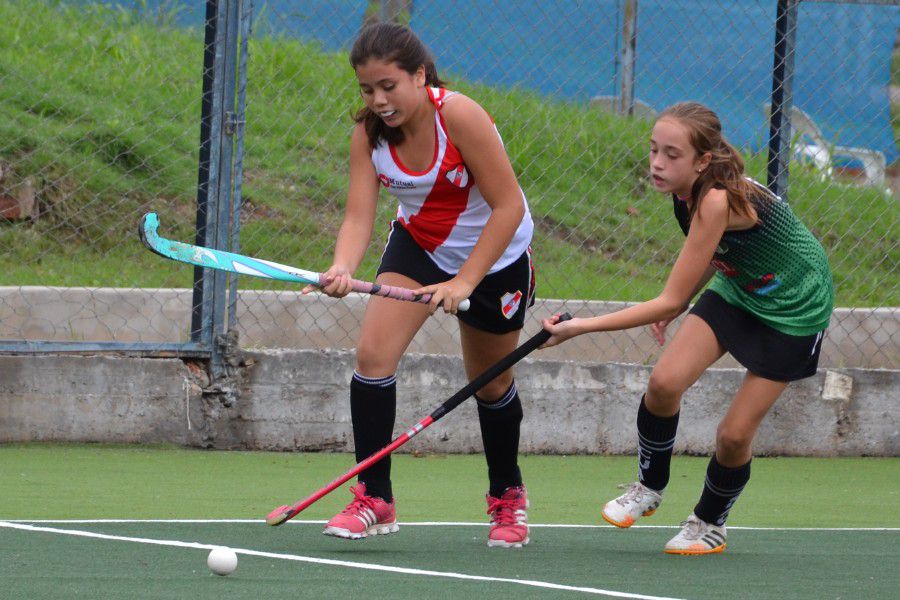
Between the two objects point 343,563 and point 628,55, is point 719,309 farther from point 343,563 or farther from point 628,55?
point 628,55

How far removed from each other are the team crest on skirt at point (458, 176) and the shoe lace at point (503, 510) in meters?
1.14

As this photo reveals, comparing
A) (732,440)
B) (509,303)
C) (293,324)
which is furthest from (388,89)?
(293,324)

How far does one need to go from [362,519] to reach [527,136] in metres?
4.36

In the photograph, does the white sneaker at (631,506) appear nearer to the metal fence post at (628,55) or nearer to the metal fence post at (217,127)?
the metal fence post at (217,127)

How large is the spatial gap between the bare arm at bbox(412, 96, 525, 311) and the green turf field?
0.99 meters

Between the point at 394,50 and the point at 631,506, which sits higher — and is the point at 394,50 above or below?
above

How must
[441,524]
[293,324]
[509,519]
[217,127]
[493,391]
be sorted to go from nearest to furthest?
1. [509,519]
2. [493,391]
3. [441,524]
4. [217,127]
5. [293,324]

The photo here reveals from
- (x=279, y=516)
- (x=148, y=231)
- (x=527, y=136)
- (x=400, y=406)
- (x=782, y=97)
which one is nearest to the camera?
(x=148, y=231)

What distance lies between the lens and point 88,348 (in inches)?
279

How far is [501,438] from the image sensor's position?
515cm

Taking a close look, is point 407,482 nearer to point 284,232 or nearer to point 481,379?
point 481,379

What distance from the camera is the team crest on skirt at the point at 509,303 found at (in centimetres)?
495

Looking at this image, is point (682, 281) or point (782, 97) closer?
point (682, 281)

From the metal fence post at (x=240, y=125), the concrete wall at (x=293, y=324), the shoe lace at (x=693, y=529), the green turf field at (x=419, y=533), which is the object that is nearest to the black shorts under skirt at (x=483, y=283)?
the green turf field at (x=419, y=533)
